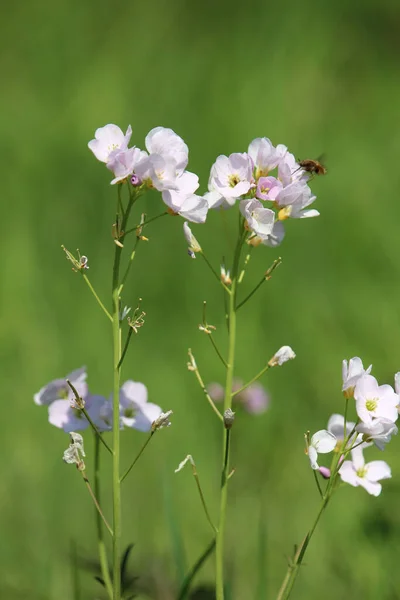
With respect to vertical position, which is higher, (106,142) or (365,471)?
(106,142)

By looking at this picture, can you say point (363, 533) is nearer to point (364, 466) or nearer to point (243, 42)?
point (364, 466)

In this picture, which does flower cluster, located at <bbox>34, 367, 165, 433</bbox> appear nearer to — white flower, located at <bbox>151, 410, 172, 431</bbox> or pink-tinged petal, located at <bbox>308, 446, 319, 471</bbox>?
white flower, located at <bbox>151, 410, 172, 431</bbox>

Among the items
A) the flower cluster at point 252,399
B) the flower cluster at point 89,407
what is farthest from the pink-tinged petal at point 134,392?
the flower cluster at point 252,399

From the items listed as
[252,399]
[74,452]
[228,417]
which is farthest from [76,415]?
[252,399]

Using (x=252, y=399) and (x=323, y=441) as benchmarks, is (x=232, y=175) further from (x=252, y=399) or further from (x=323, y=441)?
(x=252, y=399)

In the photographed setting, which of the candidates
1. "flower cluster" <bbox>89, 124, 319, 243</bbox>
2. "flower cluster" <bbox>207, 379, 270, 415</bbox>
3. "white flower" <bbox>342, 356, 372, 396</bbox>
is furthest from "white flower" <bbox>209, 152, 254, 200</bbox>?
"flower cluster" <bbox>207, 379, 270, 415</bbox>

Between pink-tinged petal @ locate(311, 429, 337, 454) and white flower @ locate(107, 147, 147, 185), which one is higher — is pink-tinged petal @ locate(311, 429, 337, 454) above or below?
below

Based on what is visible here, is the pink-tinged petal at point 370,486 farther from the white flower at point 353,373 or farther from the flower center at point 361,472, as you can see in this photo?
the white flower at point 353,373
